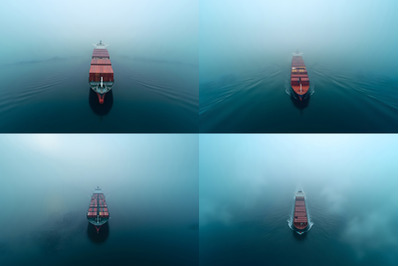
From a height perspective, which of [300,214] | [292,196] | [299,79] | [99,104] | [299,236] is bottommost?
[299,236]

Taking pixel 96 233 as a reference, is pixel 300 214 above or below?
above

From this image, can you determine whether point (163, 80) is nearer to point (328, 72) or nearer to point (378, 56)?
point (328, 72)

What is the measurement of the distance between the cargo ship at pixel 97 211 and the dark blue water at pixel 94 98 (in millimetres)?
471

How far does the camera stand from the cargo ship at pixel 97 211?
9.69ft

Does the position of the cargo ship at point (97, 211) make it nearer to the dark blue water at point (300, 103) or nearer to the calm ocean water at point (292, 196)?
the calm ocean water at point (292, 196)

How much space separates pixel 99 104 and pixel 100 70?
241 mm

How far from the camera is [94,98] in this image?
2.94 meters

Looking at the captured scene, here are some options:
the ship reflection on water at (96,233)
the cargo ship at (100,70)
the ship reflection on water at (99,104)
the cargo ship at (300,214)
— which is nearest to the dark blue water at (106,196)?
the ship reflection on water at (96,233)

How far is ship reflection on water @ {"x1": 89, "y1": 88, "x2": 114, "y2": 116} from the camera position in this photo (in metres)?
2.94

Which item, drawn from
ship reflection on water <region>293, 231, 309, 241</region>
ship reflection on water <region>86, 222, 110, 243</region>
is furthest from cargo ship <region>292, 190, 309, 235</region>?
ship reflection on water <region>86, 222, 110, 243</region>

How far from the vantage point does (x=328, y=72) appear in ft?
9.86

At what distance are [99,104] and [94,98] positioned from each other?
2.2 inches

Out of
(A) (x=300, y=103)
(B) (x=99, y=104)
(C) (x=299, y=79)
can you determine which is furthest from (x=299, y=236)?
(B) (x=99, y=104)

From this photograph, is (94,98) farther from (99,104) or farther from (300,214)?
(300,214)
